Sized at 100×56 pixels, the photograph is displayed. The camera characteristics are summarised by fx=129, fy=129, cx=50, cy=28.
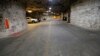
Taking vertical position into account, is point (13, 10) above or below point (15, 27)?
above

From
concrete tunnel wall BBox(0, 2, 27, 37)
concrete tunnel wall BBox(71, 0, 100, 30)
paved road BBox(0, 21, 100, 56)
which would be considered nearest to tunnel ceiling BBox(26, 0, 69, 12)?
concrete tunnel wall BBox(0, 2, 27, 37)

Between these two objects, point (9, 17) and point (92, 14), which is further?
point (92, 14)

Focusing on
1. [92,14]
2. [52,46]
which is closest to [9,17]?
[52,46]

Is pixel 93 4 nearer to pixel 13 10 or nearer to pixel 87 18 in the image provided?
pixel 87 18

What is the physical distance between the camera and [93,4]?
14711mm

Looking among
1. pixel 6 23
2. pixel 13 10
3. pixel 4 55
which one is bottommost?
pixel 4 55

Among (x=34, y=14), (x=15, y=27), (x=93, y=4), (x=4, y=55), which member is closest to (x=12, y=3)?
(x=15, y=27)

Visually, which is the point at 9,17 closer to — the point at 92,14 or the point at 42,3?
the point at 92,14

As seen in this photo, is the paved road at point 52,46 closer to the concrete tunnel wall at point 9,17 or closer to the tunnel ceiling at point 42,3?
the concrete tunnel wall at point 9,17

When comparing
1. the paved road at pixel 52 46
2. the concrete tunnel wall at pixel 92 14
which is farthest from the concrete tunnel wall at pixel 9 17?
the concrete tunnel wall at pixel 92 14

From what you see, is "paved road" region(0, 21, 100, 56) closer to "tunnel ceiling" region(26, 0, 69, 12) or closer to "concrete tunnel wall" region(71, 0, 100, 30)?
"concrete tunnel wall" region(71, 0, 100, 30)

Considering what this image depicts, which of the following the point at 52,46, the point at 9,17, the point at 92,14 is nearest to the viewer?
the point at 52,46

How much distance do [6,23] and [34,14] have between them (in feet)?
111

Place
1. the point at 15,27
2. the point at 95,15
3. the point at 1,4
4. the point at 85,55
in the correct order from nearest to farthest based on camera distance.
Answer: the point at 85,55 < the point at 1,4 < the point at 15,27 < the point at 95,15
